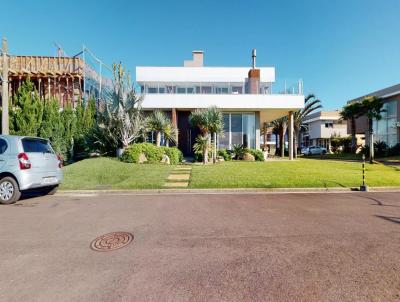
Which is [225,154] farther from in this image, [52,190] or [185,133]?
[52,190]

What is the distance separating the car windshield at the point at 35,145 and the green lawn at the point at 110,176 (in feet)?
6.01

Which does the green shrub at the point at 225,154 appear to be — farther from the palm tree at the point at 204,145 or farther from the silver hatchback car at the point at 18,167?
the silver hatchback car at the point at 18,167

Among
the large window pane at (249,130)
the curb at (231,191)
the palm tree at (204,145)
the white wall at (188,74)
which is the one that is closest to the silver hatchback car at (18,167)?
the curb at (231,191)

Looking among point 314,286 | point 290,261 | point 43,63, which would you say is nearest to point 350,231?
point 290,261

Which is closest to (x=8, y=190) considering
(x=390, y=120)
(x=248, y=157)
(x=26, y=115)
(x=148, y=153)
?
(x=148, y=153)

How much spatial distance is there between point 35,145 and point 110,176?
12.0 ft

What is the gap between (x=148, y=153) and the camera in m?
13.6

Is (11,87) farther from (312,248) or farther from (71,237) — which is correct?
(312,248)

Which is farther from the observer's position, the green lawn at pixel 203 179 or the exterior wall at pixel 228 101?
the exterior wall at pixel 228 101

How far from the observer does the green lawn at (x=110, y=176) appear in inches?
330

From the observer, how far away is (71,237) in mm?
→ 3951

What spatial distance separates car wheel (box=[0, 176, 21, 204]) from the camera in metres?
6.09

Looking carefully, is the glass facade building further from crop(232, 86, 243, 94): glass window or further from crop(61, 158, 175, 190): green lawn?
crop(61, 158, 175, 190): green lawn

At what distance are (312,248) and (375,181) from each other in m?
7.99
